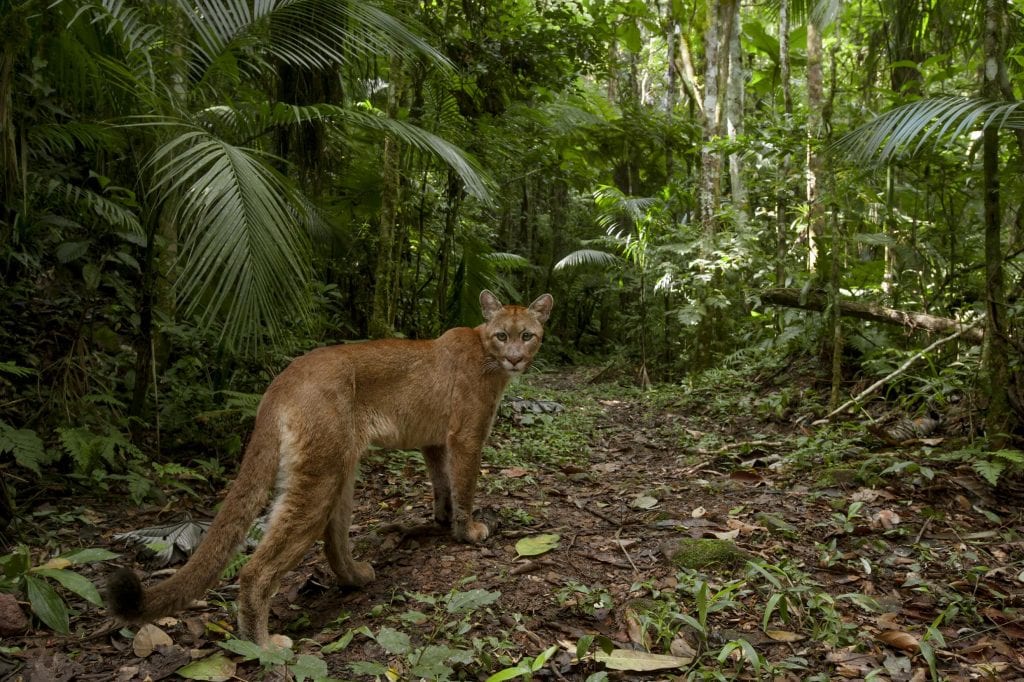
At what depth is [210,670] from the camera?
303cm

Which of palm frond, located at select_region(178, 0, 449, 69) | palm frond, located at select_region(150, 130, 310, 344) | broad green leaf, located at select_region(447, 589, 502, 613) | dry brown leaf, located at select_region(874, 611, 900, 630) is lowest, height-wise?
dry brown leaf, located at select_region(874, 611, 900, 630)

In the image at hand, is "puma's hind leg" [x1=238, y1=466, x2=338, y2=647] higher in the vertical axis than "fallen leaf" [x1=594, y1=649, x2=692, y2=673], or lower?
higher

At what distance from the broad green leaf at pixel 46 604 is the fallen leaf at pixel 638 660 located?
7.72ft

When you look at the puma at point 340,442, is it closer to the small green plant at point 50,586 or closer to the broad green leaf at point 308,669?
the small green plant at point 50,586

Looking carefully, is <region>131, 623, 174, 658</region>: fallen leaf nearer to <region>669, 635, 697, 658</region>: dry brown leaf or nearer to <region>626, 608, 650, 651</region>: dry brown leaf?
<region>626, 608, 650, 651</region>: dry brown leaf

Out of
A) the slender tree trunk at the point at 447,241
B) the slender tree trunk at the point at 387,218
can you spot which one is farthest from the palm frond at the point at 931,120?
the slender tree trunk at the point at 447,241

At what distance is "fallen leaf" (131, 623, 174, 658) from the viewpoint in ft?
10.7

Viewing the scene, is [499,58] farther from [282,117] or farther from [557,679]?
[557,679]

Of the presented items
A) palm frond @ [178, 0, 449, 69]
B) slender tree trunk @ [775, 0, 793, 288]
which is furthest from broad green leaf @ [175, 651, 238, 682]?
slender tree trunk @ [775, 0, 793, 288]

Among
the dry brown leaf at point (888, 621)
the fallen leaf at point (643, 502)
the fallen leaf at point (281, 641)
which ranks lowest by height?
the fallen leaf at point (643, 502)

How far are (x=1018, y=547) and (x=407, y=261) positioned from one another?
778 centimetres

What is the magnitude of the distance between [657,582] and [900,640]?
1136 mm

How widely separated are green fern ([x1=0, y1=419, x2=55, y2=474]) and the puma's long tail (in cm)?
168

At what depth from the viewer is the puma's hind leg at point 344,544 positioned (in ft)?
12.6
